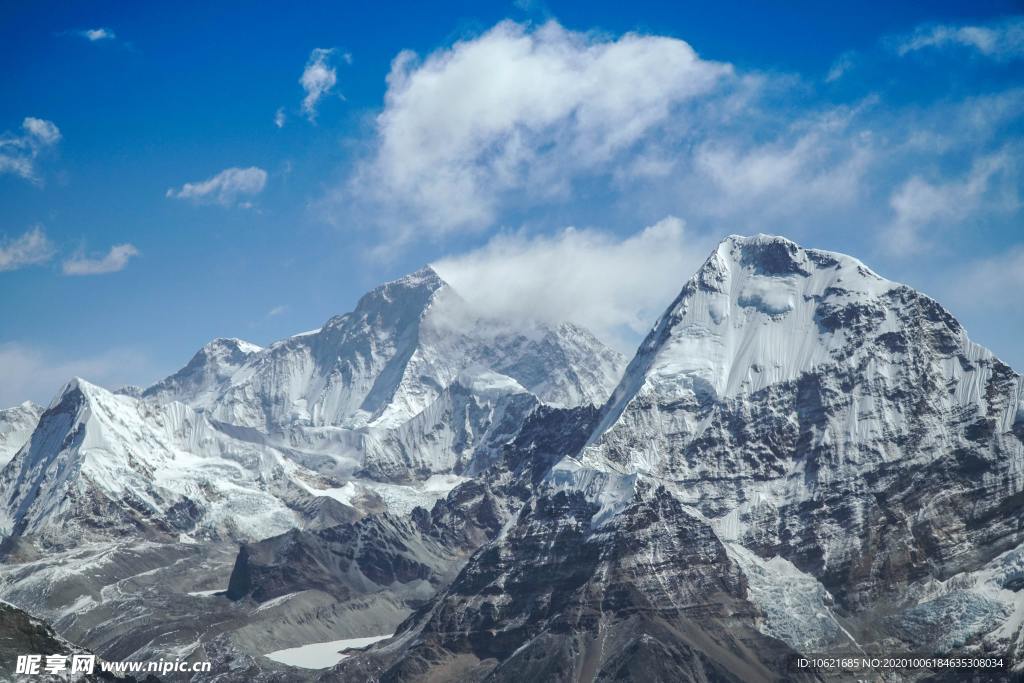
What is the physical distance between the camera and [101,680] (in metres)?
196

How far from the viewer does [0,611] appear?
196125 millimetres

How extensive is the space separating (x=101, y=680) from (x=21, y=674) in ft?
46.2

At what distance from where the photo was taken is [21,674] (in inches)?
7264

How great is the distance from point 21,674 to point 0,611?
48.3 feet

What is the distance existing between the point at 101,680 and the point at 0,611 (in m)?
16.7
